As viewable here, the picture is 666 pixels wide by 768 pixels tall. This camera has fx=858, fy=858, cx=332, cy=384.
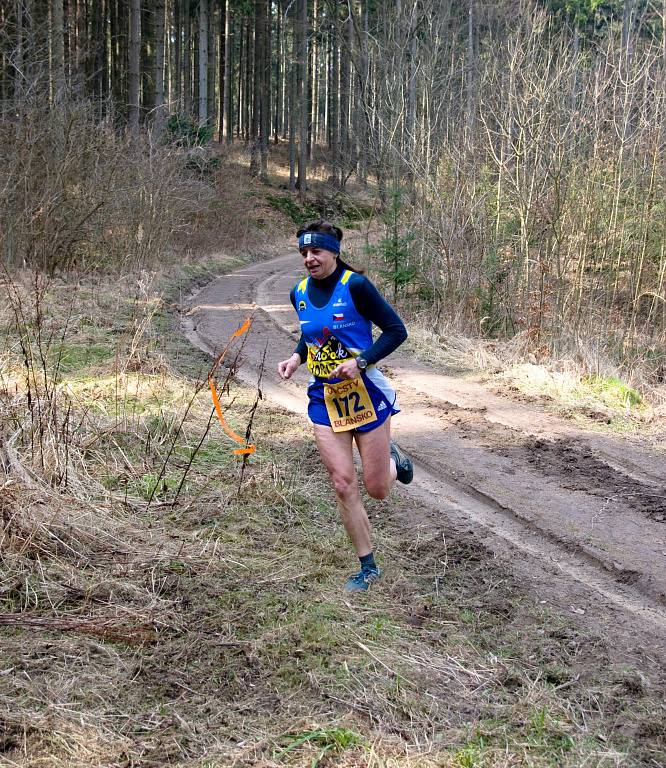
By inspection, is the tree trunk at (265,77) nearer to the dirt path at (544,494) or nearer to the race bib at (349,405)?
the dirt path at (544,494)

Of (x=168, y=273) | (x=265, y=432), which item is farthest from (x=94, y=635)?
(x=168, y=273)

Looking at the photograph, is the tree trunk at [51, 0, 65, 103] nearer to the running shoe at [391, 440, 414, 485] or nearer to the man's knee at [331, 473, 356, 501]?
the running shoe at [391, 440, 414, 485]

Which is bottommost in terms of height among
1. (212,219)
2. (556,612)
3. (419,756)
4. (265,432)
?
(212,219)

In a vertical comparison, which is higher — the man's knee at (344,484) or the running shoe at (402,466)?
the man's knee at (344,484)

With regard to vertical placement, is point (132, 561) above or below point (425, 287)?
above

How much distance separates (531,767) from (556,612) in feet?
5.03

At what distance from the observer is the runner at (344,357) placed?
15.8ft

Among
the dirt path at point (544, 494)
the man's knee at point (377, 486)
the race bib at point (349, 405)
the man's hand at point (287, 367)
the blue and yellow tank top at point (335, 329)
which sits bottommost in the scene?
the dirt path at point (544, 494)

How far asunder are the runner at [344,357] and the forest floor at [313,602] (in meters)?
0.73

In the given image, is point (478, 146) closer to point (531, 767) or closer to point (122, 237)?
point (122, 237)

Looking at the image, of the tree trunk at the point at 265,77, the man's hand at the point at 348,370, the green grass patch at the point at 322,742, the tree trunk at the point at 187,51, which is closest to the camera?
the green grass patch at the point at 322,742

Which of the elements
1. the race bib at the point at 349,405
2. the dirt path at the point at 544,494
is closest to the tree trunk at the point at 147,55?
the dirt path at the point at 544,494

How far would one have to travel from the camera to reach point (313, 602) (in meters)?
4.85

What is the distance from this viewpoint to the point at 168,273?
20719 millimetres
